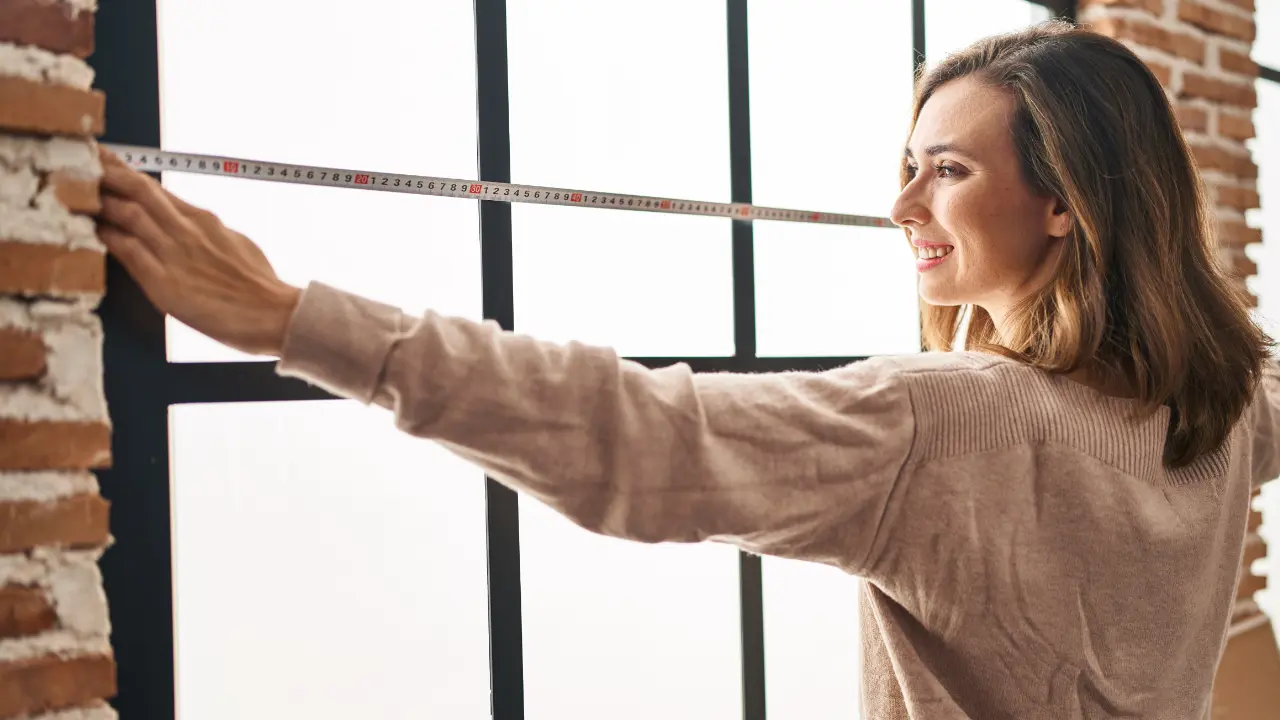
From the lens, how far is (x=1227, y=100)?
230 centimetres

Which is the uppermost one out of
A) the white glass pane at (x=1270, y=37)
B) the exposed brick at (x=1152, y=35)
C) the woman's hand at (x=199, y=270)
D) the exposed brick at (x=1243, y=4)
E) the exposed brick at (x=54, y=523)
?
the white glass pane at (x=1270, y=37)

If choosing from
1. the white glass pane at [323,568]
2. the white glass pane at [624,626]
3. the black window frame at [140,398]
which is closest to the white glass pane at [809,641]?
the white glass pane at [624,626]

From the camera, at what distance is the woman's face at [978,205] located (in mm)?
1090

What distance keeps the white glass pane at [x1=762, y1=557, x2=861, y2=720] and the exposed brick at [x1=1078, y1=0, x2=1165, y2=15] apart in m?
1.47

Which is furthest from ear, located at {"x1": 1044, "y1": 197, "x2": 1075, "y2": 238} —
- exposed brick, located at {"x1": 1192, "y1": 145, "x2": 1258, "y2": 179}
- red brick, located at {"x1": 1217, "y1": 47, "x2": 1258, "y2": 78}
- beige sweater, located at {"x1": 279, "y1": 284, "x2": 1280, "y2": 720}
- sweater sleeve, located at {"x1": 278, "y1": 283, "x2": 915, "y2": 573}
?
red brick, located at {"x1": 1217, "y1": 47, "x2": 1258, "y2": 78}

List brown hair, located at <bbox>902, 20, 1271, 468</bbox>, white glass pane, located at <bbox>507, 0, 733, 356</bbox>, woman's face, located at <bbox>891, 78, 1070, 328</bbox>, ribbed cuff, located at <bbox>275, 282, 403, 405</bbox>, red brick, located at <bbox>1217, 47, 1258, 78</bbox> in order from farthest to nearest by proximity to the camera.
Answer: red brick, located at <bbox>1217, 47, 1258, 78</bbox>, white glass pane, located at <bbox>507, 0, 733, 356</bbox>, woman's face, located at <bbox>891, 78, 1070, 328</bbox>, brown hair, located at <bbox>902, 20, 1271, 468</bbox>, ribbed cuff, located at <bbox>275, 282, 403, 405</bbox>

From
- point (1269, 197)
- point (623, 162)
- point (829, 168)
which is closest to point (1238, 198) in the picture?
point (1269, 197)

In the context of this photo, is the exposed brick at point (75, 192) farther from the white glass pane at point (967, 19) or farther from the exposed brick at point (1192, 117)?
the exposed brick at point (1192, 117)

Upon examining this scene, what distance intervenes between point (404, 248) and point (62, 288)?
572 mm

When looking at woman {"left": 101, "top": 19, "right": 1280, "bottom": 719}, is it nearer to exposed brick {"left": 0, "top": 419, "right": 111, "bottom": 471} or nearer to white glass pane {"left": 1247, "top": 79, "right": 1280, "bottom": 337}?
exposed brick {"left": 0, "top": 419, "right": 111, "bottom": 471}

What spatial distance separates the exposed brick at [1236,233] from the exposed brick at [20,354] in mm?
2513

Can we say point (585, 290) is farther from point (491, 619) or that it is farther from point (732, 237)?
point (491, 619)

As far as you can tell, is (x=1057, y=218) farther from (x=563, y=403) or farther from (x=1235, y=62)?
(x=1235, y=62)

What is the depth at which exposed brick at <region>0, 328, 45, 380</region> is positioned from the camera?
0.77 metres
